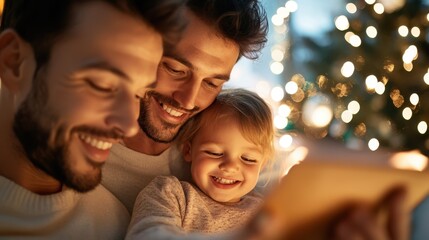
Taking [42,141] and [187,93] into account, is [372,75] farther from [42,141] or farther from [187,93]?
[42,141]

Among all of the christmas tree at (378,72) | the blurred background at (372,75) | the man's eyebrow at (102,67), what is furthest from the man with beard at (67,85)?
the christmas tree at (378,72)

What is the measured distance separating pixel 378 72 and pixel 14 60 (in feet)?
7.32

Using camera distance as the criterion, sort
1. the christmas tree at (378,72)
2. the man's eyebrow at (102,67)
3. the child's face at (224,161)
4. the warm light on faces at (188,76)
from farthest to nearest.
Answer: the christmas tree at (378,72) → the child's face at (224,161) → the warm light on faces at (188,76) → the man's eyebrow at (102,67)

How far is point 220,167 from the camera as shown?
137 centimetres

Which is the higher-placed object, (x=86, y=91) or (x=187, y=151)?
(x=86, y=91)

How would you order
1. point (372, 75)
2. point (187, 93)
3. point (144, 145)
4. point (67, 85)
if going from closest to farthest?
point (67, 85), point (187, 93), point (144, 145), point (372, 75)

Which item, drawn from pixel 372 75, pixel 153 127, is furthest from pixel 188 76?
pixel 372 75

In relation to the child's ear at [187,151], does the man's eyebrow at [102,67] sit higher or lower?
higher

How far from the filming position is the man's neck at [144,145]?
1.40 metres

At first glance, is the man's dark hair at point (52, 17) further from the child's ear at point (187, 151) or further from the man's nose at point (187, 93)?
the child's ear at point (187, 151)

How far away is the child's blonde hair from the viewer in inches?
55.9

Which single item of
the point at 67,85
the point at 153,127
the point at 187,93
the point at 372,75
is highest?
the point at 67,85

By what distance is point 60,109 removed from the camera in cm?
89

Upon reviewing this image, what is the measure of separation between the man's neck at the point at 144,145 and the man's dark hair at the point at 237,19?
1.02ft
